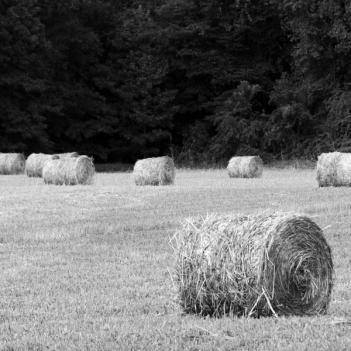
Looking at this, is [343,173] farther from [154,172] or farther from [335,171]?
[154,172]

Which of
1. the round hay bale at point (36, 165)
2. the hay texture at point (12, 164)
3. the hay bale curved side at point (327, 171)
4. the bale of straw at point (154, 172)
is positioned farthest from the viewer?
the hay texture at point (12, 164)

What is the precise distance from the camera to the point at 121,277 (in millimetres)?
9617

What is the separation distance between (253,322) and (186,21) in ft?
132

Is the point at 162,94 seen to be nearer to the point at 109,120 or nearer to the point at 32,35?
the point at 109,120

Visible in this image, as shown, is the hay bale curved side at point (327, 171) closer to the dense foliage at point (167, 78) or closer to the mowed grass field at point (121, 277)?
the mowed grass field at point (121, 277)

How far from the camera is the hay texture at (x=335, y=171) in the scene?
21.4m

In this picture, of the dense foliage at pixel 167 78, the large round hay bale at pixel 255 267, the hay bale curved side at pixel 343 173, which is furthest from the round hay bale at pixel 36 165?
the large round hay bale at pixel 255 267

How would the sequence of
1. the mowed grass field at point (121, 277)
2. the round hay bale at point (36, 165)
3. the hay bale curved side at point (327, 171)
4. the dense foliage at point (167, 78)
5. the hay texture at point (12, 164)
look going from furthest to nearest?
the dense foliage at point (167, 78)
the hay texture at point (12, 164)
the round hay bale at point (36, 165)
the hay bale curved side at point (327, 171)
the mowed grass field at point (121, 277)

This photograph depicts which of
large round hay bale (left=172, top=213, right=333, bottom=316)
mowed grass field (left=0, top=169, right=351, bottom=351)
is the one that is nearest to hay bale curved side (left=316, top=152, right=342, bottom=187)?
mowed grass field (left=0, top=169, right=351, bottom=351)

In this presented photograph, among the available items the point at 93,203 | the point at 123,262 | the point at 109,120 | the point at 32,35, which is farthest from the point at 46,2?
the point at 123,262

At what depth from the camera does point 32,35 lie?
40.7m

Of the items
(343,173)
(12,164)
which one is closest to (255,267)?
(343,173)

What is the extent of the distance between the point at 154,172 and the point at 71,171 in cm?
248

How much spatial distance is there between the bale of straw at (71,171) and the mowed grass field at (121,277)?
196 inches
